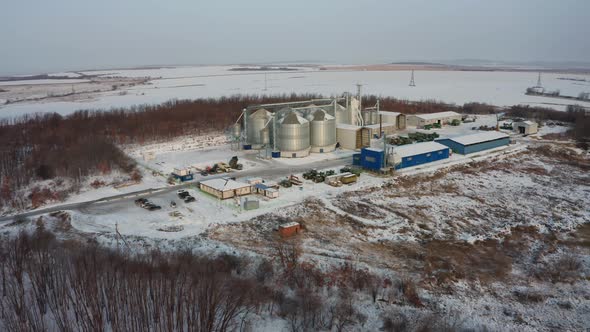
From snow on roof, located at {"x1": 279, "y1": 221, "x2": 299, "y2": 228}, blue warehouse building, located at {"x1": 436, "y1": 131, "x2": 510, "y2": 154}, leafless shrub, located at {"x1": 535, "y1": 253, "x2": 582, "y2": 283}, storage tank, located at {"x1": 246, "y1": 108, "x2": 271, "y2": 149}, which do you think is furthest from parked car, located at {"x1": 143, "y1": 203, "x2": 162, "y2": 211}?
blue warehouse building, located at {"x1": 436, "y1": 131, "x2": 510, "y2": 154}

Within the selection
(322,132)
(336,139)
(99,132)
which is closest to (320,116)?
(322,132)

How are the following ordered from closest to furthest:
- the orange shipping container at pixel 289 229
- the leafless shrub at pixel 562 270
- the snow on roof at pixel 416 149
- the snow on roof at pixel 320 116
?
1. the leafless shrub at pixel 562 270
2. the orange shipping container at pixel 289 229
3. the snow on roof at pixel 416 149
4. the snow on roof at pixel 320 116

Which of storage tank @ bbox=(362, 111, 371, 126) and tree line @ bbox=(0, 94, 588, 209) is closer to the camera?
tree line @ bbox=(0, 94, 588, 209)

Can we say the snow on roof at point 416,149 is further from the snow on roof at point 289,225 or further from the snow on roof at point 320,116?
the snow on roof at point 289,225

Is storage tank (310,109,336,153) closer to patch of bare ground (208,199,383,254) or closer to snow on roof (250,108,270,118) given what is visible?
snow on roof (250,108,270,118)

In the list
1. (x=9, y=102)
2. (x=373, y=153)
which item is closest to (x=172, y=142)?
(x=373, y=153)

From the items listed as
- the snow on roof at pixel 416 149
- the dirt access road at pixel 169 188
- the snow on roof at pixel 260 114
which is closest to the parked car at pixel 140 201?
the dirt access road at pixel 169 188
